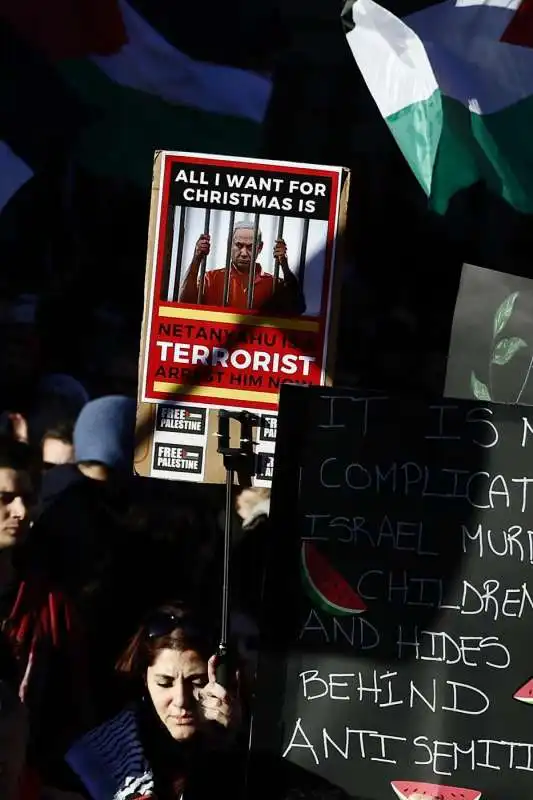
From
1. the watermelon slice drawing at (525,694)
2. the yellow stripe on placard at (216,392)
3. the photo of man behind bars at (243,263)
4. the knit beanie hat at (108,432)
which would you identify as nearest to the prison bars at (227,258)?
the photo of man behind bars at (243,263)

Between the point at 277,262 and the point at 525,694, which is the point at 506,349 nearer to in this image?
A: the point at 277,262

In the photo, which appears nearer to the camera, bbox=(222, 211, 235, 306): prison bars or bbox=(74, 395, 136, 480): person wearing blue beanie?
bbox=(222, 211, 235, 306): prison bars

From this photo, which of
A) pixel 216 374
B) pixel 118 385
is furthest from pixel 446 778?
pixel 118 385

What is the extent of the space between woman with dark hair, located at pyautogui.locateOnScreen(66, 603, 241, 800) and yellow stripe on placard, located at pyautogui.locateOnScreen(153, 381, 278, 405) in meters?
0.70

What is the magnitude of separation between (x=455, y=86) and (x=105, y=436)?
4.53ft

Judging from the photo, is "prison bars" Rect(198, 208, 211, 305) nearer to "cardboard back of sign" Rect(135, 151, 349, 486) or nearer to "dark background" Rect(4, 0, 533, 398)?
"cardboard back of sign" Rect(135, 151, 349, 486)

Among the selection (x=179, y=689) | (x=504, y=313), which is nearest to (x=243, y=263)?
(x=504, y=313)

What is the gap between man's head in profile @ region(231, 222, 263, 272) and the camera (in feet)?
11.4

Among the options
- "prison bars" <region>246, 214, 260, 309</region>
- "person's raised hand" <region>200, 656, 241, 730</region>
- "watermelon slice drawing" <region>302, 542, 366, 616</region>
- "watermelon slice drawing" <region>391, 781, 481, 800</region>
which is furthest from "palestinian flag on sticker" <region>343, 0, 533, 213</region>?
"person's raised hand" <region>200, 656, 241, 730</region>

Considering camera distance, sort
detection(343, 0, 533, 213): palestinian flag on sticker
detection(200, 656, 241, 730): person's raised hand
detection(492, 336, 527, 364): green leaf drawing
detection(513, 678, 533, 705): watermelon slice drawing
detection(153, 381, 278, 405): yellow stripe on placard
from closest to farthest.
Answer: detection(513, 678, 533, 705): watermelon slice drawing
detection(343, 0, 533, 213): palestinian flag on sticker
detection(492, 336, 527, 364): green leaf drawing
detection(153, 381, 278, 405): yellow stripe on placard
detection(200, 656, 241, 730): person's raised hand

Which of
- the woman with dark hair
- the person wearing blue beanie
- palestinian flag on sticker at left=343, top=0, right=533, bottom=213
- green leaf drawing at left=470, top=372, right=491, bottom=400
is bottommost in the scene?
the woman with dark hair

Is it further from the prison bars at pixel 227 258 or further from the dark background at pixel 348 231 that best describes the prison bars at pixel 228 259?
the dark background at pixel 348 231

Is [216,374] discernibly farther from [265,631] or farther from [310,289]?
[265,631]

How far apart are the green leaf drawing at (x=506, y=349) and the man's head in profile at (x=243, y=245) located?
66cm
